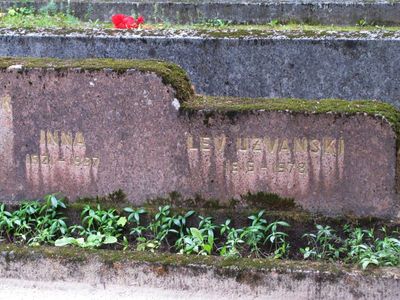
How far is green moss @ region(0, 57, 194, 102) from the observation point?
176 inches

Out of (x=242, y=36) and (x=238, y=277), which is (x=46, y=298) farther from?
(x=242, y=36)

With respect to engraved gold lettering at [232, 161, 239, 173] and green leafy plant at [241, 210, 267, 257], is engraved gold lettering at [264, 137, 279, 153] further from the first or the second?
green leafy plant at [241, 210, 267, 257]

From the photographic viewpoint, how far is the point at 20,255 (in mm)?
4184

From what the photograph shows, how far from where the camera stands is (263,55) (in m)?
5.96

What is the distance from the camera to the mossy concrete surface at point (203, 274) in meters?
3.80

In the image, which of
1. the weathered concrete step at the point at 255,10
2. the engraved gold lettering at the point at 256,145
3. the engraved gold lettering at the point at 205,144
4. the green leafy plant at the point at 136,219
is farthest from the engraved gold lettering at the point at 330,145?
the weathered concrete step at the point at 255,10

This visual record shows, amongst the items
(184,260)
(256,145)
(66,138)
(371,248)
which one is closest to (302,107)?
(256,145)

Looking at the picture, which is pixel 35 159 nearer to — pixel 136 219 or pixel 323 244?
pixel 136 219

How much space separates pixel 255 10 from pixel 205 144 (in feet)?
13.3

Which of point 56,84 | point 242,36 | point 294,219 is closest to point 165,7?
point 242,36

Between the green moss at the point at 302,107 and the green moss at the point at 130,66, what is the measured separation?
101mm

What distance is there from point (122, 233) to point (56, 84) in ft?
3.34

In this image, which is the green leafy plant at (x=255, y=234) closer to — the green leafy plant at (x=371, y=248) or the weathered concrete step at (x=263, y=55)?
the green leafy plant at (x=371, y=248)

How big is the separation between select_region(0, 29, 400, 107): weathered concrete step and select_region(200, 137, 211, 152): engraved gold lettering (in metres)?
1.67
